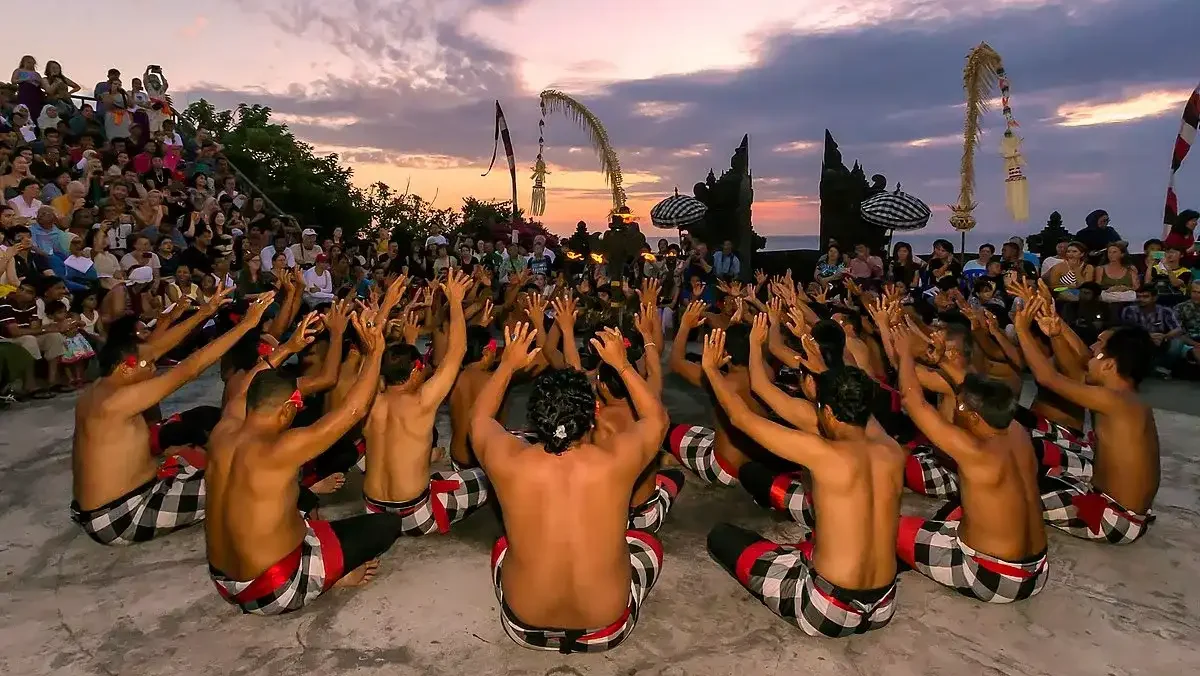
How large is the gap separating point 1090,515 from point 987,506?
1.50 meters

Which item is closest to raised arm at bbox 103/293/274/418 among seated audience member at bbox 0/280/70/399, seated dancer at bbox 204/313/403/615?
seated dancer at bbox 204/313/403/615

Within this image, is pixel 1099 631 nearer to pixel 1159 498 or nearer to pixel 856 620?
pixel 856 620

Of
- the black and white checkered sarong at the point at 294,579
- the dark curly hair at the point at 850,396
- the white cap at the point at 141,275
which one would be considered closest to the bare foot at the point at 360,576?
the black and white checkered sarong at the point at 294,579

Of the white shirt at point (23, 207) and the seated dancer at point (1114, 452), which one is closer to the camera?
the seated dancer at point (1114, 452)

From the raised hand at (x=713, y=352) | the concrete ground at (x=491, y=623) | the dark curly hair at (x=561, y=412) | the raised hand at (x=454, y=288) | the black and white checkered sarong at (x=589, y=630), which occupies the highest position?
the raised hand at (x=454, y=288)

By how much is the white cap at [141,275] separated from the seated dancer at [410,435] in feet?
25.9

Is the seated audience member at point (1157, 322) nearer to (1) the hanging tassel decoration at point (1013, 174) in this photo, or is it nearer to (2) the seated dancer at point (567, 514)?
(1) the hanging tassel decoration at point (1013, 174)

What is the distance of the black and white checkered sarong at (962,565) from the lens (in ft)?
12.7

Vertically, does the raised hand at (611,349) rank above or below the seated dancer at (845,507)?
above

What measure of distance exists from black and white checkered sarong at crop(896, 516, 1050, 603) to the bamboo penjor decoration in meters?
13.5

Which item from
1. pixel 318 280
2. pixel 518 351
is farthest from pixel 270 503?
pixel 318 280

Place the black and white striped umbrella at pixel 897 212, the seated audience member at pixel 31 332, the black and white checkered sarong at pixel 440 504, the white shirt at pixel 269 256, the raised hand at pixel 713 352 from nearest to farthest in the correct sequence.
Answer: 1. the raised hand at pixel 713 352
2. the black and white checkered sarong at pixel 440 504
3. the seated audience member at pixel 31 332
4. the white shirt at pixel 269 256
5. the black and white striped umbrella at pixel 897 212

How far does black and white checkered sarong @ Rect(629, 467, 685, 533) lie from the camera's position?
4.89 metres

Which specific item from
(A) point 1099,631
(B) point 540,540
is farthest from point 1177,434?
(B) point 540,540
